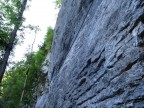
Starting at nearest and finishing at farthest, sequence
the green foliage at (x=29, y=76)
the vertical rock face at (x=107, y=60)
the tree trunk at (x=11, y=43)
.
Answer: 1. the vertical rock face at (x=107, y=60)
2. the tree trunk at (x=11, y=43)
3. the green foliage at (x=29, y=76)

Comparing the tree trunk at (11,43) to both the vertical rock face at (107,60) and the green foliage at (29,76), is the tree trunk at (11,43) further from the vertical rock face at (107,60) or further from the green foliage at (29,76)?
the vertical rock face at (107,60)

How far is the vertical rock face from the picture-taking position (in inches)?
178

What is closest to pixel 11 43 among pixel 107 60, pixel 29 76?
pixel 29 76

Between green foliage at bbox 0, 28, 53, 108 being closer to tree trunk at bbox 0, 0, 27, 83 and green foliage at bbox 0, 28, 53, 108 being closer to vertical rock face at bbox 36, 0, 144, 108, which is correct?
tree trunk at bbox 0, 0, 27, 83

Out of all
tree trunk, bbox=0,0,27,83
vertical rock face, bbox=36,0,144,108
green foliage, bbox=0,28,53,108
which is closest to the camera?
vertical rock face, bbox=36,0,144,108

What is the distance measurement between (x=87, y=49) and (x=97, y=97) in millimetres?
1804

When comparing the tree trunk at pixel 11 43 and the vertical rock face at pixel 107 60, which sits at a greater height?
the tree trunk at pixel 11 43

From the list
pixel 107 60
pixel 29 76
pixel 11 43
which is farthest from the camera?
pixel 29 76

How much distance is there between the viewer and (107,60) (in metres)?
5.56

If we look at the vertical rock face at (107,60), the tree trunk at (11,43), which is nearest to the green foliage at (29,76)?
the tree trunk at (11,43)

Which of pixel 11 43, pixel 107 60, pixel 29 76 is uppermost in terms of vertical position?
pixel 11 43

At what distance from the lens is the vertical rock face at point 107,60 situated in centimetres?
452

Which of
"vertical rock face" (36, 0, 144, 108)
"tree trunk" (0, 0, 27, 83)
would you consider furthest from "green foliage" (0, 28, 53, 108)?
"vertical rock face" (36, 0, 144, 108)

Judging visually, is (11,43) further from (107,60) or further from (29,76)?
(107,60)
